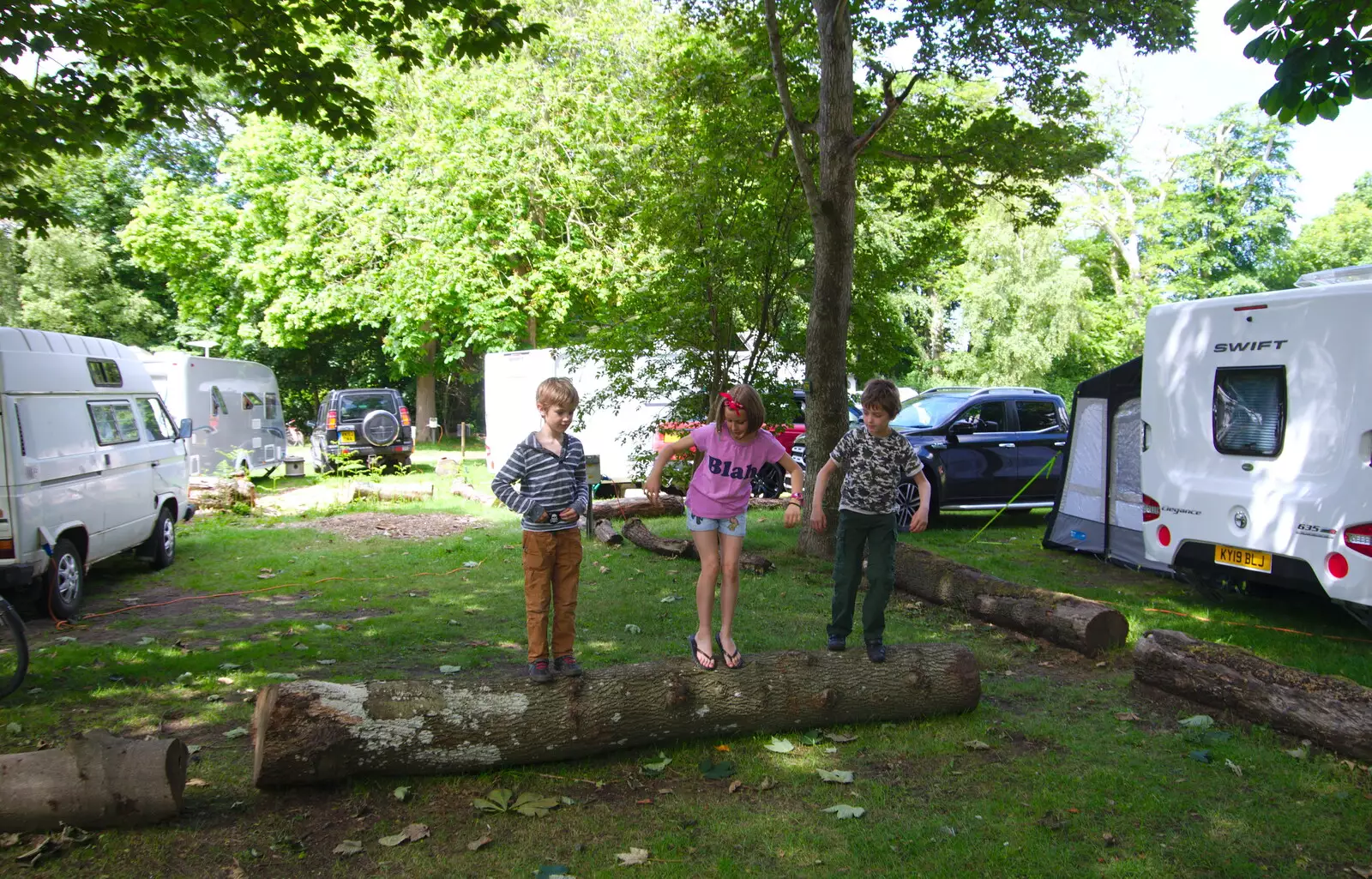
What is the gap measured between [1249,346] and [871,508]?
4420mm

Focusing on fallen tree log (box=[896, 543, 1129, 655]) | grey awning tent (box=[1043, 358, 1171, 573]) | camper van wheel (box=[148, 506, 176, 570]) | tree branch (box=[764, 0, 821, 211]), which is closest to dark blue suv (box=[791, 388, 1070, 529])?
grey awning tent (box=[1043, 358, 1171, 573])

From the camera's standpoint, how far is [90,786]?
158 inches

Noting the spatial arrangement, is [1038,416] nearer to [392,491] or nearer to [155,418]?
[392,491]

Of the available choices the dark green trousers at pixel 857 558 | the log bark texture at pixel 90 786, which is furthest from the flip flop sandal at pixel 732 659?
the log bark texture at pixel 90 786

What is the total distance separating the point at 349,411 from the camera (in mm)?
23922

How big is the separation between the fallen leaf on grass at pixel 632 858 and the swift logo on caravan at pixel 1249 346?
22.1ft

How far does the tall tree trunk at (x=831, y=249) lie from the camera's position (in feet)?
33.7

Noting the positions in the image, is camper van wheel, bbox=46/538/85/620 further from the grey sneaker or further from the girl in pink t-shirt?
the girl in pink t-shirt

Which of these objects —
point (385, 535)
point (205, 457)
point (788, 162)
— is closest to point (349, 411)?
point (205, 457)

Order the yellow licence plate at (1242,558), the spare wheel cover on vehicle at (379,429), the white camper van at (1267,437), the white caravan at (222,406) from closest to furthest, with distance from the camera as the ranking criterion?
1. the white camper van at (1267,437)
2. the yellow licence plate at (1242,558)
3. the white caravan at (222,406)
4. the spare wheel cover on vehicle at (379,429)

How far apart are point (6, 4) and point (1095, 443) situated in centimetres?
1117

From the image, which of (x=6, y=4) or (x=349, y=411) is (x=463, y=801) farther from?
(x=349, y=411)

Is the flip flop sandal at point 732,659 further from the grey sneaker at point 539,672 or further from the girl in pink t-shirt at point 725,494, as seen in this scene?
the grey sneaker at point 539,672

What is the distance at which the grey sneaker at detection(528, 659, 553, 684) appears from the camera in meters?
4.96
